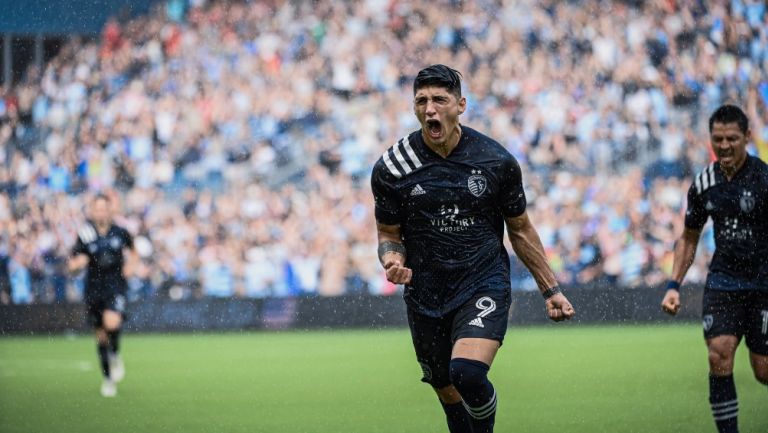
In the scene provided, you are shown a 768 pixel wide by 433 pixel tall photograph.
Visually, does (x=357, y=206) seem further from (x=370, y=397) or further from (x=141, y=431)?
(x=141, y=431)

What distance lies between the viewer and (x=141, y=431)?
9.20 meters

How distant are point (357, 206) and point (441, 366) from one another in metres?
16.1

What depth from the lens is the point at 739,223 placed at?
7723 millimetres

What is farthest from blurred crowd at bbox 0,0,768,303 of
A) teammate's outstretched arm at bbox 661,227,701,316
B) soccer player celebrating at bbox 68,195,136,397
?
teammate's outstretched arm at bbox 661,227,701,316

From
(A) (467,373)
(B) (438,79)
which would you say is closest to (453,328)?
(A) (467,373)

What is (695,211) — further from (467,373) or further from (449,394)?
(467,373)

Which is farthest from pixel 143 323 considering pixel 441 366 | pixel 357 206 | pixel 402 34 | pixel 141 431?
pixel 441 366

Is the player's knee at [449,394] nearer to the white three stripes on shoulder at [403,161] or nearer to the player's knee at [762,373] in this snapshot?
the white three stripes on shoulder at [403,161]

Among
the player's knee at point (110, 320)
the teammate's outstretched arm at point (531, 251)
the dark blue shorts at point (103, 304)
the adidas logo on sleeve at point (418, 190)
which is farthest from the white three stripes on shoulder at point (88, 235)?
the teammate's outstretched arm at point (531, 251)

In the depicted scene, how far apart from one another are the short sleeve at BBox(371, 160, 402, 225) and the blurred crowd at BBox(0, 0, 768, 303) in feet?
48.5

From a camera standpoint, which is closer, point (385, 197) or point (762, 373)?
point (385, 197)

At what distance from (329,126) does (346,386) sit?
11.5m

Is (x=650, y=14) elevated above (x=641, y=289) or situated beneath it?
elevated above

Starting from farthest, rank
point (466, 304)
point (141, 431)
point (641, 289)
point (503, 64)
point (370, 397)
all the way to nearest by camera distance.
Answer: point (503, 64) < point (641, 289) < point (370, 397) < point (141, 431) < point (466, 304)
